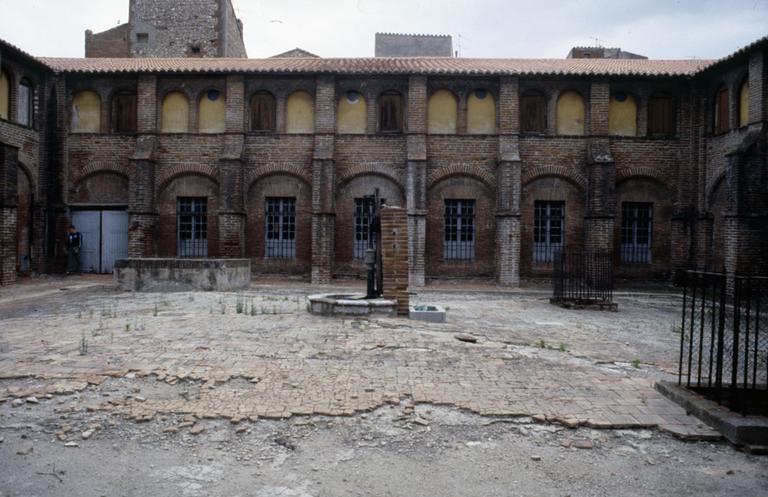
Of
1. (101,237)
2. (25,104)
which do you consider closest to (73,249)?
(101,237)

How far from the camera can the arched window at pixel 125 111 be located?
68.0 ft

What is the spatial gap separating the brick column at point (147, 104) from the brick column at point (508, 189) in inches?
490

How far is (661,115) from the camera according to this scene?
65.1 feet

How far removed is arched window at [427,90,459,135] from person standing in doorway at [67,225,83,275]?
1365 centimetres

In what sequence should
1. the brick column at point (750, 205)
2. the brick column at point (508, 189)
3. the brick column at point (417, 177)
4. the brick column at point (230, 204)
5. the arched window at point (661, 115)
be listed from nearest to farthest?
the brick column at point (750, 205), the brick column at point (508, 189), the brick column at point (417, 177), the brick column at point (230, 204), the arched window at point (661, 115)

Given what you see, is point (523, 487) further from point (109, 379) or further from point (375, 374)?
point (109, 379)

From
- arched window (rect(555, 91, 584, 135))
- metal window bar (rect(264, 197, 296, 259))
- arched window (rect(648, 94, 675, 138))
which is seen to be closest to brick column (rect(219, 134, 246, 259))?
metal window bar (rect(264, 197, 296, 259))

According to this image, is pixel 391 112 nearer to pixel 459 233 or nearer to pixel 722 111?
pixel 459 233

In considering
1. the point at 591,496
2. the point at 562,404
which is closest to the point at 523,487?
the point at 591,496

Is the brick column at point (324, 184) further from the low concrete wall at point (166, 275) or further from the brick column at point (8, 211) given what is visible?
the brick column at point (8, 211)

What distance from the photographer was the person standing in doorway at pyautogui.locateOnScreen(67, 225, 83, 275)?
67.5ft

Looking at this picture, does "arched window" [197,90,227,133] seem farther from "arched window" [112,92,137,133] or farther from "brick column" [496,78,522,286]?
"brick column" [496,78,522,286]

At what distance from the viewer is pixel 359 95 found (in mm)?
20234

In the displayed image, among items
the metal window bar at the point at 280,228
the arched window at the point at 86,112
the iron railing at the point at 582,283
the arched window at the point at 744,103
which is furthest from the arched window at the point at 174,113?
the arched window at the point at 744,103
